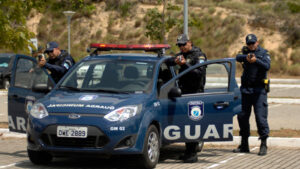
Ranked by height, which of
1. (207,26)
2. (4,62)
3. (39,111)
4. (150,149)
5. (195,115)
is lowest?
(207,26)

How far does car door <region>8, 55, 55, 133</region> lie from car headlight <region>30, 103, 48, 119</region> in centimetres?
107

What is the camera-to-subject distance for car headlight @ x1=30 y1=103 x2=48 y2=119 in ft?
28.1

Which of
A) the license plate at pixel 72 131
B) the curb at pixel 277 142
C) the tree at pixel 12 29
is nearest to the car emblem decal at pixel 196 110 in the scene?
the license plate at pixel 72 131

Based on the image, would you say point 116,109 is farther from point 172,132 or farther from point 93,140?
point 172,132

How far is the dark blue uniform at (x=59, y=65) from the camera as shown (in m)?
10.4

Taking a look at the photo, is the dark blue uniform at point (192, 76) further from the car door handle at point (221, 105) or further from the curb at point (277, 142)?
the curb at point (277, 142)

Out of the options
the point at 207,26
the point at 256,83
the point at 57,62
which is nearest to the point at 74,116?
the point at 57,62

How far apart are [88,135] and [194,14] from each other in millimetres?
44424

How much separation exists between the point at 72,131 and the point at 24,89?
2.23 m

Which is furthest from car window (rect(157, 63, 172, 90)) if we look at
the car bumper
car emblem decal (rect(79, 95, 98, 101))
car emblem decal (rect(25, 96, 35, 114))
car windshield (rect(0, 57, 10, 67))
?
car windshield (rect(0, 57, 10, 67))

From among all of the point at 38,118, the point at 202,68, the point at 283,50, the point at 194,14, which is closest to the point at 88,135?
the point at 38,118

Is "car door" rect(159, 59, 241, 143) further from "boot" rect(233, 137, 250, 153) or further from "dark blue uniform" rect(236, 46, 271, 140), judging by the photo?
"boot" rect(233, 137, 250, 153)

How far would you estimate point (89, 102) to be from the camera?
856 centimetres

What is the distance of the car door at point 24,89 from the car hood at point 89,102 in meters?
1.08
